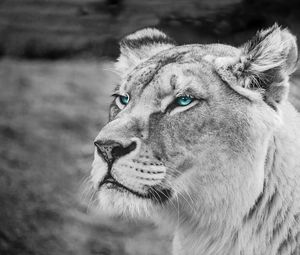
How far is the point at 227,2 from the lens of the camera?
4840 mm

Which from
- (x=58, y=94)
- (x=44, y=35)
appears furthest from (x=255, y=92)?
(x=44, y=35)

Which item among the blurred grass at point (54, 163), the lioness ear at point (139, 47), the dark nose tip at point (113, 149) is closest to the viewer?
the dark nose tip at point (113, 149)

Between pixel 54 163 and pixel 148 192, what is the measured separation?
179 cm

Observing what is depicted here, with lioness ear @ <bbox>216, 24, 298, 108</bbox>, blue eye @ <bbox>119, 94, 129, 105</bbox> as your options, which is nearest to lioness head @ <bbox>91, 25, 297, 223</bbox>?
lioness ear @ <bbox>216, 24, 298, 108</bbox>

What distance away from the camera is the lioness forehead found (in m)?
2.71

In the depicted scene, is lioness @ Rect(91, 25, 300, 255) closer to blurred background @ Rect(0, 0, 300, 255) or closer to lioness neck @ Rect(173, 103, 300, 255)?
lioness neck @ Rect(173, 103, 300, 255)

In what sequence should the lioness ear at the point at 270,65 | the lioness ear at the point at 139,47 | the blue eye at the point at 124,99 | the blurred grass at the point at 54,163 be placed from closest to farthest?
the lioness ear at the point at 270,65 → the blue eye at the point at 124,99 → the lioness ear at the point at 139,47 → the blurred grass at the point at 54,163

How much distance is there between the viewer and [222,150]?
263cm

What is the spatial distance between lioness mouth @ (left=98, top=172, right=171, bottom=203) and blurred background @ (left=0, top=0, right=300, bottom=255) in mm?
1205

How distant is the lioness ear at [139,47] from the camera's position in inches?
127

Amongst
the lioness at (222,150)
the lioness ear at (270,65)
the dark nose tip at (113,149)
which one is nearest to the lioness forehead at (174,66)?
the lioness at (222,150)

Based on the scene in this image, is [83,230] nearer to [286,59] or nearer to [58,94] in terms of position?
[58,94]

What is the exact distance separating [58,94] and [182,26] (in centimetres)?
108

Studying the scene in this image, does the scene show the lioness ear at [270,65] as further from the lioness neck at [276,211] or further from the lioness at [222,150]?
the lioness neck at [276,211]
